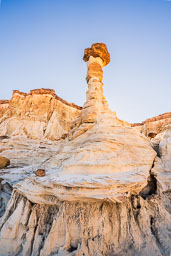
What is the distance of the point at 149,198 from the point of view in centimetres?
374

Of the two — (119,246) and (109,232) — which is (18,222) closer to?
(109,232)

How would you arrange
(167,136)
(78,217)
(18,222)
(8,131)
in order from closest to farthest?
(78,217) < (18,222) < (167,136) < (8,131)

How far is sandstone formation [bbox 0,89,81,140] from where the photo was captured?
20.3 metres

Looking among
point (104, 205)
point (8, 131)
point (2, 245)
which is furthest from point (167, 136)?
point (8, 131)

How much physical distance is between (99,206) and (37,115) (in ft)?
69.8

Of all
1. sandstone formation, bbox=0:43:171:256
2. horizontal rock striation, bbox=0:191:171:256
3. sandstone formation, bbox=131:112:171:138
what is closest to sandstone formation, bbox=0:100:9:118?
sandstone formation, bbox=0:43:171:256

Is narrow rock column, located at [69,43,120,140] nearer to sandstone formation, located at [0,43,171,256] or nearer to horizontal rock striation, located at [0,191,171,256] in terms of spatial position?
sandstone formation, located at [0,43,171,256]

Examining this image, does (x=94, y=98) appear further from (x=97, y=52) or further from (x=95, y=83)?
(x=97, y=52)

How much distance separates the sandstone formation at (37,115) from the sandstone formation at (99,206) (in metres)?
17.1

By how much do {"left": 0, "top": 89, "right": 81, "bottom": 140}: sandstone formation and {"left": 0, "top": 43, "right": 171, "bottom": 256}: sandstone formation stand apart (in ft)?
56.2

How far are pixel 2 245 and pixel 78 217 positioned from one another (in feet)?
6.95

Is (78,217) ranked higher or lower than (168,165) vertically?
lower

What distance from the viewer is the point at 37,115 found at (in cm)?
2247

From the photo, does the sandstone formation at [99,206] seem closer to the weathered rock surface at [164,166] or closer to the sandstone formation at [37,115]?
the weathered rock surface at [164,166]
